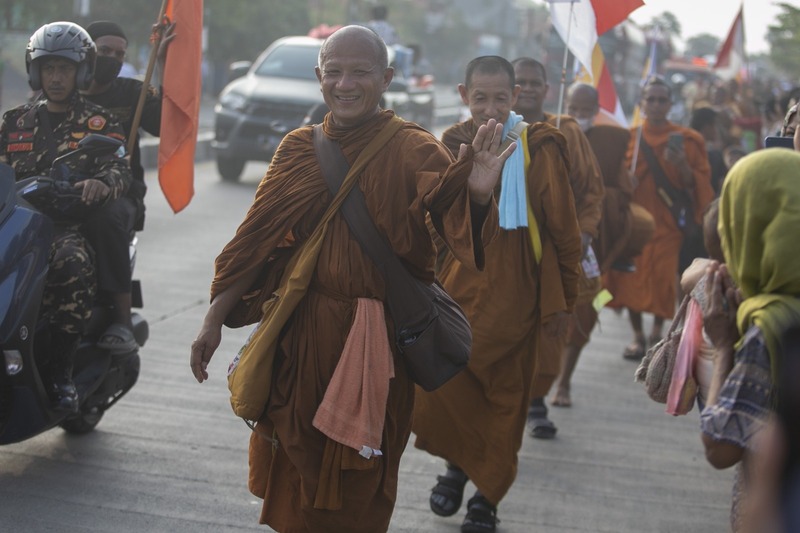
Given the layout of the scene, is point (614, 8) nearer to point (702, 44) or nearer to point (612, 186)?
point (612, 186)

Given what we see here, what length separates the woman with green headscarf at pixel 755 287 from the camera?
2811 mm

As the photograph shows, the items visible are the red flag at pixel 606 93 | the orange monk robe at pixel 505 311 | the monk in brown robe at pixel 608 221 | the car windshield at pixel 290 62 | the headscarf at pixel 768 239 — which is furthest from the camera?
the car windshield at pixel 290 62

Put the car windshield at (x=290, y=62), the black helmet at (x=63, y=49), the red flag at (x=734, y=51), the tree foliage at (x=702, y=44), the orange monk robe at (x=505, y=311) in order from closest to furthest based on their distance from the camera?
1. the orange monk robe at (x=505, y=311)
2. the black helmet at (x=63, y=49)
3. the car windshield at (x=290, y=62)
4. the red flag at (x=734, y=51)
5. the tree foliage at (x=702, y=44)

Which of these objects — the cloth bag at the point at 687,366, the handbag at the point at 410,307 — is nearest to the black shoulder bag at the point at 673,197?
the handbag at the point at 410,307

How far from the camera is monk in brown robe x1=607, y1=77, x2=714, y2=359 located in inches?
379

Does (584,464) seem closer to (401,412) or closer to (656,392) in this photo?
(401,412)

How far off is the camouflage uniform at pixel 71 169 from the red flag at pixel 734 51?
15.2m

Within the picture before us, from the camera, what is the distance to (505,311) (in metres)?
5.53

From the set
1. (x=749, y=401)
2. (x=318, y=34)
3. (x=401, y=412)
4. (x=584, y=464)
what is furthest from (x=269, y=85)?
(x=749, y=401)

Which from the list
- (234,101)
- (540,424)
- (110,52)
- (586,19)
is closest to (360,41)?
(110,52)

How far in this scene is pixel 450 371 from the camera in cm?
426

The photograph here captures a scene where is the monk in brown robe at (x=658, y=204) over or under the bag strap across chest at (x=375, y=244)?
under

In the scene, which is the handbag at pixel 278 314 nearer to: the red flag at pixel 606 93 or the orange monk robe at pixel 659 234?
the red flag at pixel 606 93

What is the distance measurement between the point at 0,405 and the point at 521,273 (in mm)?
2182
